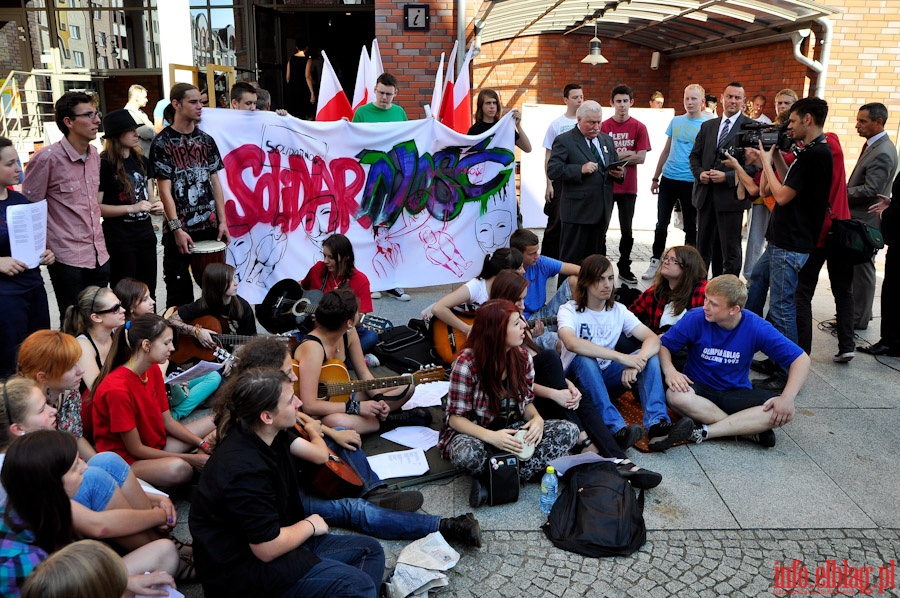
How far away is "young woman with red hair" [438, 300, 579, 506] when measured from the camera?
3809mm

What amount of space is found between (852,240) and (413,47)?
19.8 feet

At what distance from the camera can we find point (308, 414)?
4.28 m

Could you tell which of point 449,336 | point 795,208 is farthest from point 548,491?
point 795,208

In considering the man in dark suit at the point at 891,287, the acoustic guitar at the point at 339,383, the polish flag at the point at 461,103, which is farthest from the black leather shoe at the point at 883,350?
the polish flag at the point at 461,103

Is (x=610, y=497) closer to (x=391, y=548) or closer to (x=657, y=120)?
(x=391, y=548)

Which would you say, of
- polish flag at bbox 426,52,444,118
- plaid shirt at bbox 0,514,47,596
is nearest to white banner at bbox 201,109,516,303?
polish flag at bbox 426,52,444,118

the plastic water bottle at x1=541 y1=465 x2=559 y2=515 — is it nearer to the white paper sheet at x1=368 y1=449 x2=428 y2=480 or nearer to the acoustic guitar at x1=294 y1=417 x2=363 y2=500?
the white paper sheet at x1=368 y1=449 x2=428 y2=480

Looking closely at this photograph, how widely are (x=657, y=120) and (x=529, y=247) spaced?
723cm

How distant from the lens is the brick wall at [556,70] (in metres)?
15.8

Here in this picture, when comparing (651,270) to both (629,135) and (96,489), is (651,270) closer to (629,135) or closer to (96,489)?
(629,135)

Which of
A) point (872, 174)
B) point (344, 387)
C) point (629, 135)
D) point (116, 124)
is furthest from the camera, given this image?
point (629, 135)

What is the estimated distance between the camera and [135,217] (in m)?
5.34

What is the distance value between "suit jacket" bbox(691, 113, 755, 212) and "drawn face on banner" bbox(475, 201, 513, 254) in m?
2.07

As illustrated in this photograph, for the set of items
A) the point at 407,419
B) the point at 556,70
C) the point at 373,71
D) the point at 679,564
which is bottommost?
the point at 679,564
